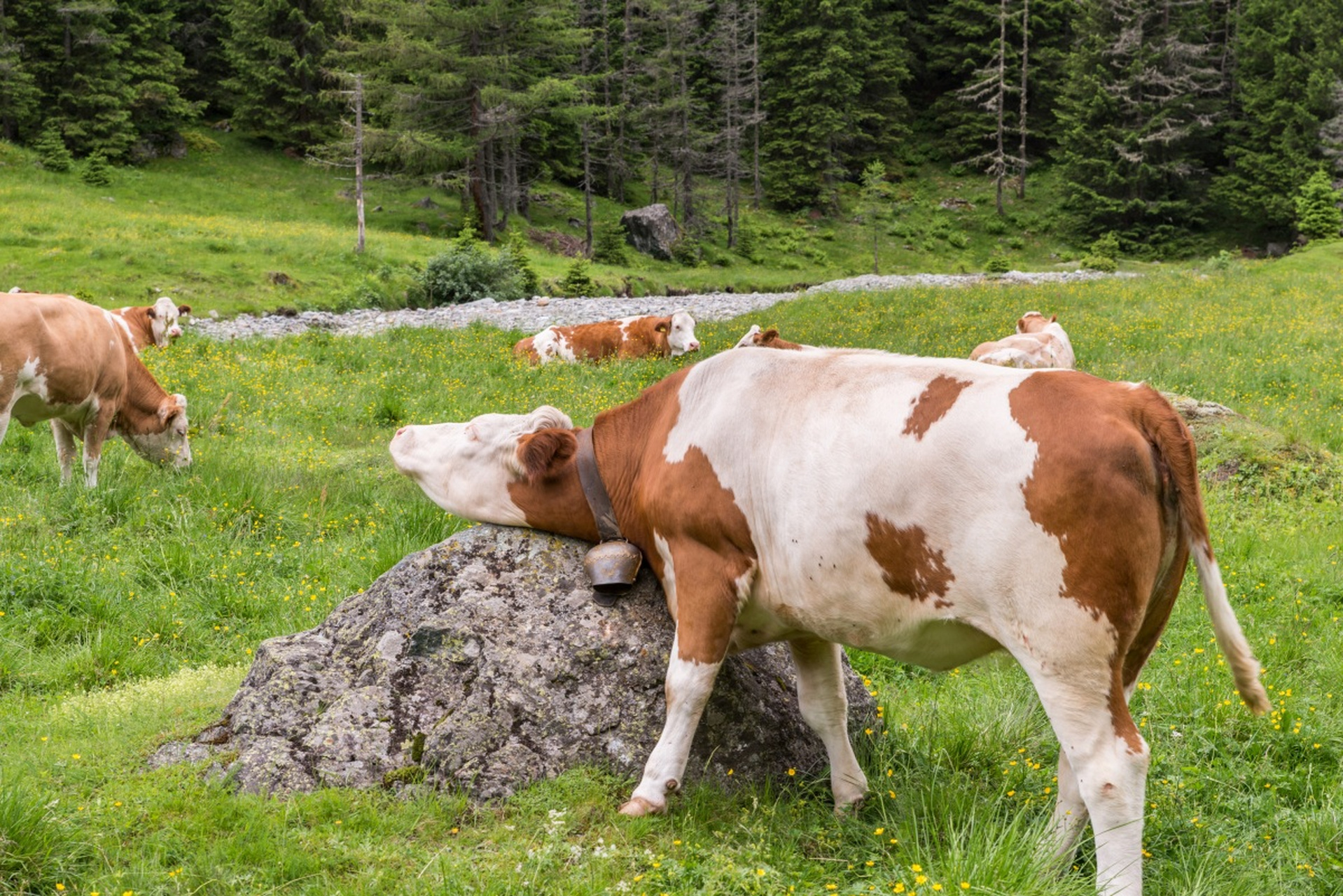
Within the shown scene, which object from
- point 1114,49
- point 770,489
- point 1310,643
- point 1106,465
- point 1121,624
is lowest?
point 1310,643

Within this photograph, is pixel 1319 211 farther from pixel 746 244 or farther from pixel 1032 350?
pixel 1032 350

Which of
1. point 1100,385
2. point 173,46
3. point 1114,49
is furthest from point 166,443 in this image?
point 1114,49

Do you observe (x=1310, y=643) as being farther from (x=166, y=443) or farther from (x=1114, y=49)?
(x=1114, y=49)

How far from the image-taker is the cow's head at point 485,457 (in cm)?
506

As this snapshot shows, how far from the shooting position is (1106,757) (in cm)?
351

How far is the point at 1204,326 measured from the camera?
714 inches

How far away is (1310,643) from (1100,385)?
12.5 ft

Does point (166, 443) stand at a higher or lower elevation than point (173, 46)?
lower

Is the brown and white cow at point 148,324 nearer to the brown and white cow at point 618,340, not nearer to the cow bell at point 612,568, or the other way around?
the brown and white cow at point 618,340

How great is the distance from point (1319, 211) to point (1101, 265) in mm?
10559

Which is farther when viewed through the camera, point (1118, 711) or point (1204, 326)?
point (1204, 326)

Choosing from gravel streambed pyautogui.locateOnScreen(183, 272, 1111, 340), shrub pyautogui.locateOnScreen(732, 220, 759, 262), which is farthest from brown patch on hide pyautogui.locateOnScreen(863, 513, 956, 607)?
shrub pyautogui.locateOnScreen(732, 220, 759, 262)

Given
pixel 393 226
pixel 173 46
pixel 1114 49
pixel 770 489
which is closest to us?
pixel 770 489

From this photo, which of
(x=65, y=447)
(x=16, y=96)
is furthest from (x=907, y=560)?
(x=16, y=96)
